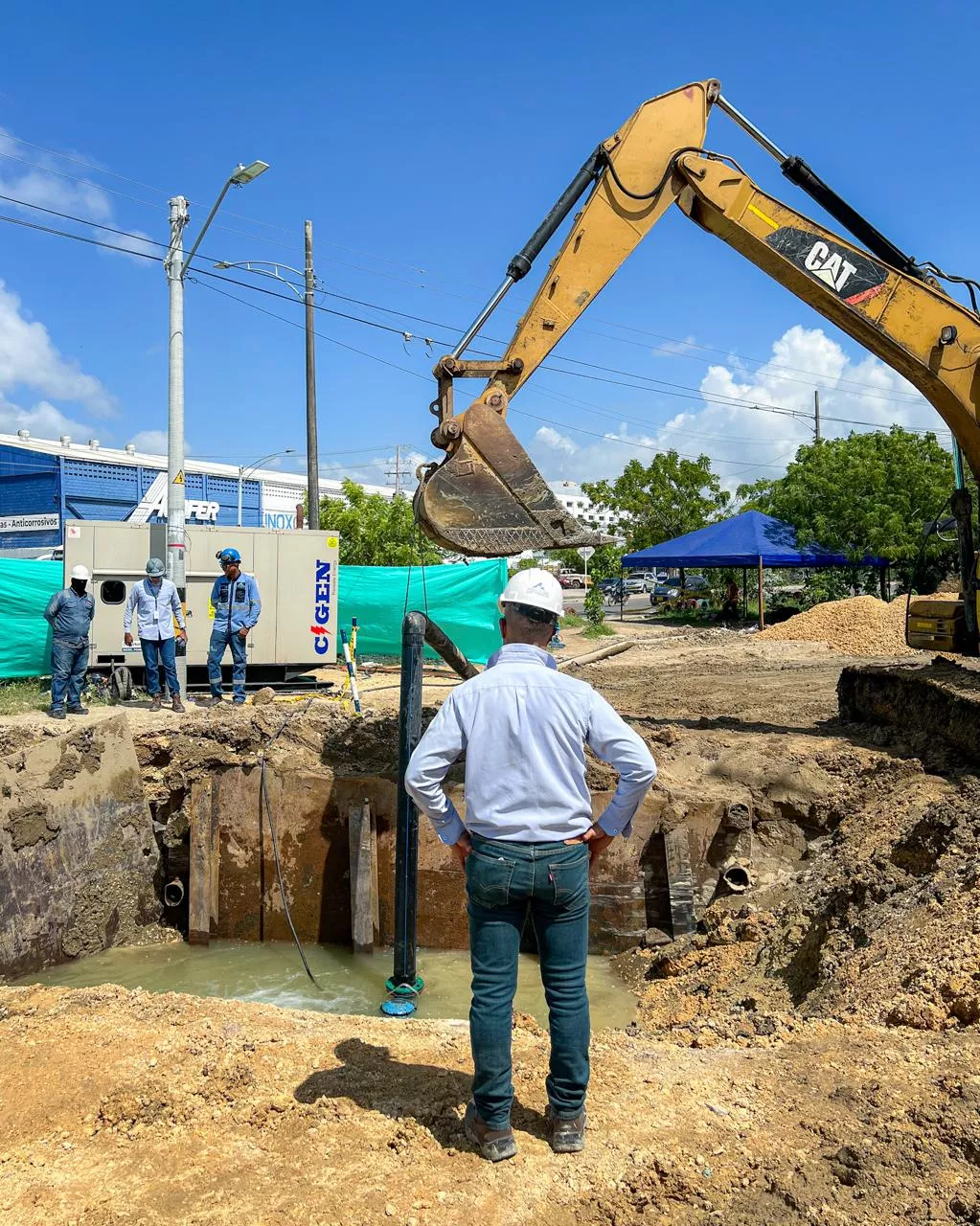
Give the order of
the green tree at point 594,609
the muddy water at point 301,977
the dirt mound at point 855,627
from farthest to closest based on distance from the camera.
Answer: the green tree at point 594,609 < the dirt mound at point 855,627 < the muddy water at point 301,977

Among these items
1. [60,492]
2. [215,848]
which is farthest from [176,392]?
[60,492]

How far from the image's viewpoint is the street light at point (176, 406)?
12844mm

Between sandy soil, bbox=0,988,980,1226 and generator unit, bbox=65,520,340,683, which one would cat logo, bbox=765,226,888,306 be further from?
generator unit, bbox=65,520,340,683

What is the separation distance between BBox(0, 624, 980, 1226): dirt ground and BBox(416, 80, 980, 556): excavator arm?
3.33 meters

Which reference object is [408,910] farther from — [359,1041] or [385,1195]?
[385,1195]

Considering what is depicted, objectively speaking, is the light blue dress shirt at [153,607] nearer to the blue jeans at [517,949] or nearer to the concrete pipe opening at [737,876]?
the concrete pipe opening at [737,876]

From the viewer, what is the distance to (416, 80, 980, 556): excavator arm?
676 cm

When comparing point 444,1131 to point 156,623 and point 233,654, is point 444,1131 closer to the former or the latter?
point 233,654

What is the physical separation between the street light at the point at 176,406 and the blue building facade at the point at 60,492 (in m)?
24.7

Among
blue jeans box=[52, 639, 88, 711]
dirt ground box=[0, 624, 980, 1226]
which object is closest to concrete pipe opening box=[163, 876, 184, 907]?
dirt ground box=[0, 624, 980, 1226]

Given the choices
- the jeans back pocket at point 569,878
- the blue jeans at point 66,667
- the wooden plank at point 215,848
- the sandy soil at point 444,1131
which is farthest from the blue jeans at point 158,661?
the jeans back pocket at point 569,878

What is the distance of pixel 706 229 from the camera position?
8.12 meters

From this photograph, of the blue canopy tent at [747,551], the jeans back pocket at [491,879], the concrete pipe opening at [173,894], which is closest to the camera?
the jeans back pocket at [491,879]

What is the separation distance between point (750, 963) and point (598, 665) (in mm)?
13400
